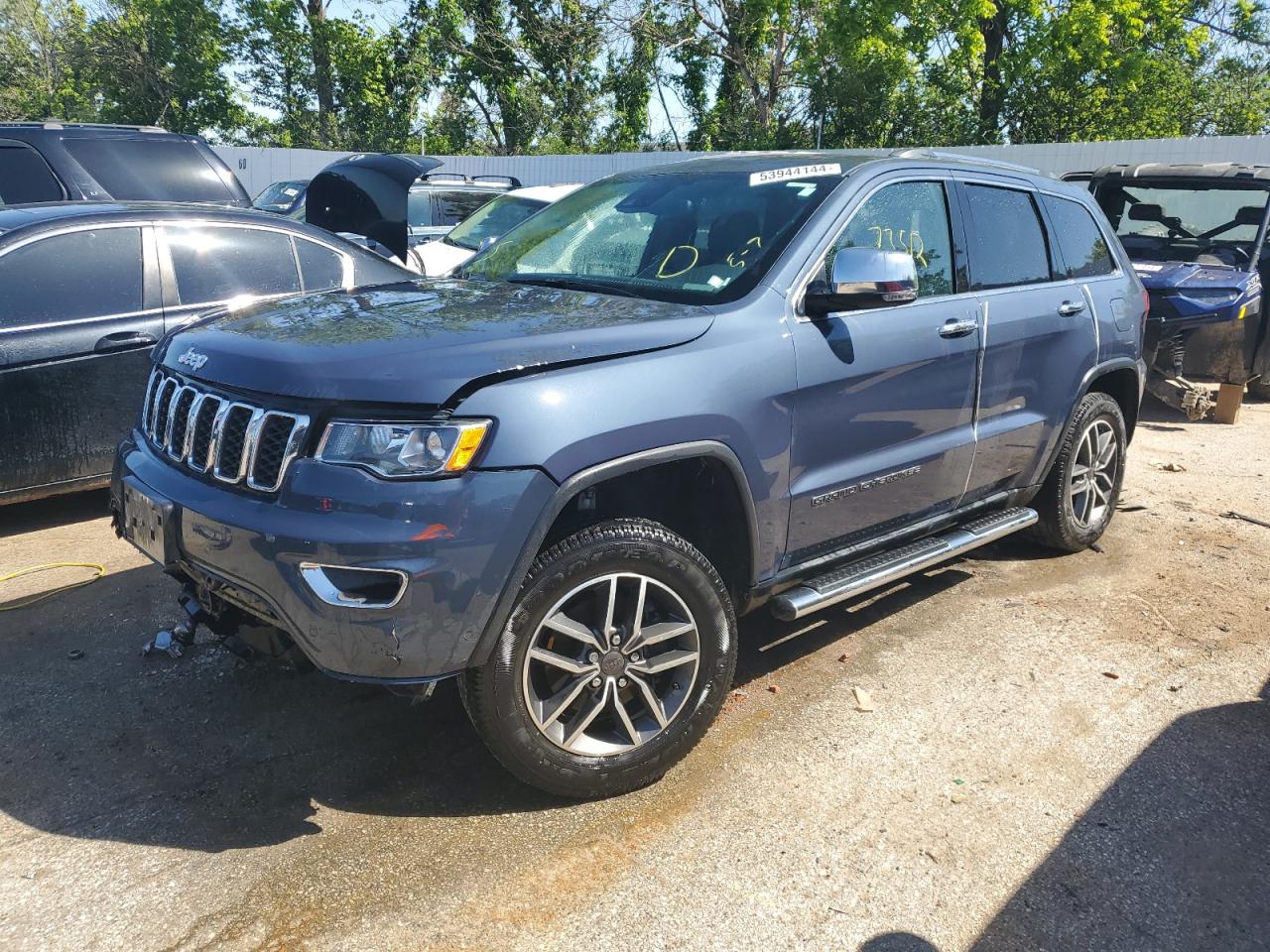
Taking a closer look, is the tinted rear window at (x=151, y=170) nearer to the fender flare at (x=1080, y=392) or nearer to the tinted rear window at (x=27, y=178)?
the tinted rear window at (x=27, y=178)

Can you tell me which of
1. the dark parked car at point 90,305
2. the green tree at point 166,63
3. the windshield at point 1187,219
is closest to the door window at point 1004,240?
the dark parked car at point 90,305

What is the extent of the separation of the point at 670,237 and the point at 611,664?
64.6 inches

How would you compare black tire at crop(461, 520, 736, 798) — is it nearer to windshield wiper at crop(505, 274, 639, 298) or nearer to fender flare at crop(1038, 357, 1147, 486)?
windshield wiper at crop(505, 274, 639, 298)

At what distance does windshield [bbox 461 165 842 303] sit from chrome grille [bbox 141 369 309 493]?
1.31 m

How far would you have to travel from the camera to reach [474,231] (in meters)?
10.5

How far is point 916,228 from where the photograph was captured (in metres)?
3.94

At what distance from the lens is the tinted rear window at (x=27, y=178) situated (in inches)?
287

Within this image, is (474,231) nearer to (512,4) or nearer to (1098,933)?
(1098,933)

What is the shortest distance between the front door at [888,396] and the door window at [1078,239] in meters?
0.95

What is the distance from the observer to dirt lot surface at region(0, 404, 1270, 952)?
2.55 meters

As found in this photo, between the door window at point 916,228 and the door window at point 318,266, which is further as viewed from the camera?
the door window at point 318,266

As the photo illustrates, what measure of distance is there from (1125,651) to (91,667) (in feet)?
13.0

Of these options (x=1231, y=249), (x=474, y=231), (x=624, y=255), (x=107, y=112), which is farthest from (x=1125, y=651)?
(x=107, y=112)

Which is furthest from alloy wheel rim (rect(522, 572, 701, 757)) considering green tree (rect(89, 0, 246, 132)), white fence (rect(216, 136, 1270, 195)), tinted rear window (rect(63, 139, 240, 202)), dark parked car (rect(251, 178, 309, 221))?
green tree (rect(89, 0, 246, 132))
